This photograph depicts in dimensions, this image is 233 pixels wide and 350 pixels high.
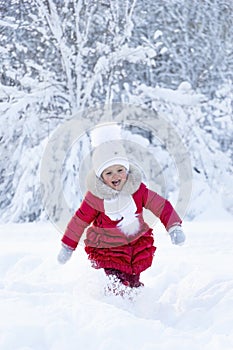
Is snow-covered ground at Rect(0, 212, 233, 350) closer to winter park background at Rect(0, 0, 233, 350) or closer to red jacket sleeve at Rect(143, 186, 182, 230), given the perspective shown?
red jacket sleeve at Rect(143, 186, 182, 230)

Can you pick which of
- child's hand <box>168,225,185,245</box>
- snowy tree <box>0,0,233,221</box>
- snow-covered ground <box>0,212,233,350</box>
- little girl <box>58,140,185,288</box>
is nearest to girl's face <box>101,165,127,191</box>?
little girl <box>58,140,185,288</box>

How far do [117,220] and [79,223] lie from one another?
0.26 meters

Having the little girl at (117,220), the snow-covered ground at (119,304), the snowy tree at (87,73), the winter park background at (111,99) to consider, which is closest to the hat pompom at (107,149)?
the little girl at (117,220)

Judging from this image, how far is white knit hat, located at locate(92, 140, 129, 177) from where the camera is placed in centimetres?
354

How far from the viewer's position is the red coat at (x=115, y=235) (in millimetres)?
3627

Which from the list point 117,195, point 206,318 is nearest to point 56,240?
point 117,195

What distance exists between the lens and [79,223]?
3689 millimetres

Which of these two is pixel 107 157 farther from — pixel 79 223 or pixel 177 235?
pixel 177 235

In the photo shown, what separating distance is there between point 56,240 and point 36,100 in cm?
364

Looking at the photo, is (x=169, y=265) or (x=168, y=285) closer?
(x=168, y=285)

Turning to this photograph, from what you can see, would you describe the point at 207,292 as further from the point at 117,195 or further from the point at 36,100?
the point at 36,100

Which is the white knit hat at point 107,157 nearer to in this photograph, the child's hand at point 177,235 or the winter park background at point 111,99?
the child's hand at point 177,235

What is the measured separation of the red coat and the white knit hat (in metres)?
0.20

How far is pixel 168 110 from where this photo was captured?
413 inches
